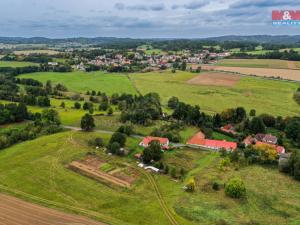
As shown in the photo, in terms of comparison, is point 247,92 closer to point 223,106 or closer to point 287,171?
point 223,106

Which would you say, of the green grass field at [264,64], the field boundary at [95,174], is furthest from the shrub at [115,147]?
the green grass field at [264,64]

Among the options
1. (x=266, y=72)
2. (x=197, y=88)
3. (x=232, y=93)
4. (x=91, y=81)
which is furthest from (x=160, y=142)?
(x=266, y=72)

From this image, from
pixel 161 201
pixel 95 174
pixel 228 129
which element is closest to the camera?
pixel 161 201

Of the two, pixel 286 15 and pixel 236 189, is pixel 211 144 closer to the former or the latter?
pixel 236 189

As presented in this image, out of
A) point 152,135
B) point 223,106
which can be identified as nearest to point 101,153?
point 152,135

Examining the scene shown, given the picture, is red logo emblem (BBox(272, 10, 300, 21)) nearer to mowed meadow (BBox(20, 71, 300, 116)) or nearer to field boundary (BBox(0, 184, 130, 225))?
mowed meadow (BBox(20, 71, 300, 116))

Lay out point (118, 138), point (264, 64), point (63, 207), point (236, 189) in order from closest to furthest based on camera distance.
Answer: point (63, 207), point (236, 189), point (118, 138), point (264, 64)

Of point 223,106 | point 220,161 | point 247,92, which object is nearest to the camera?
point 220,161

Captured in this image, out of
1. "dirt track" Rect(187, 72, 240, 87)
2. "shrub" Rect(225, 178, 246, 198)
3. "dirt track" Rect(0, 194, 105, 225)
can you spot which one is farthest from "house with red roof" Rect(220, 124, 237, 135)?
"dirt track" Rect(187, 72, 240, 87)
